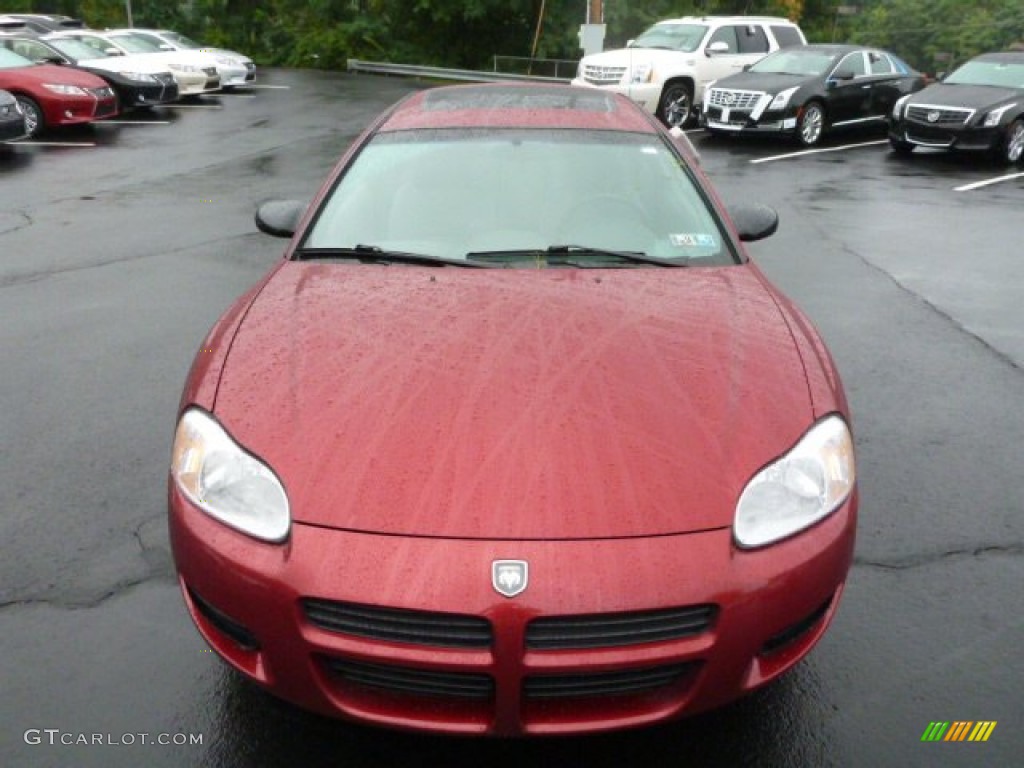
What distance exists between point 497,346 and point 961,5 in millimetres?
32690

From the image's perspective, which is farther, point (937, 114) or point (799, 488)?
point (937, 114)

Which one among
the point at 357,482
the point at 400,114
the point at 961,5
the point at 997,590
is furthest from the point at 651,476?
the point at 961,5

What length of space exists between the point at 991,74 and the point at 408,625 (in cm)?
1519

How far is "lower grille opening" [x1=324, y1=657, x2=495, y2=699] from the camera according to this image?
214cm

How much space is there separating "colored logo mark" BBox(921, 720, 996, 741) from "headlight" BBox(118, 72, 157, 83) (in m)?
18.4

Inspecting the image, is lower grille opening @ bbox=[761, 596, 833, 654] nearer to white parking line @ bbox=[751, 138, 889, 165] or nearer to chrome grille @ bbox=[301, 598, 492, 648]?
chrome grille @ bbox=[301, 598, 492, 648]

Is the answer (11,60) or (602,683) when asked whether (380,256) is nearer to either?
(602,683)

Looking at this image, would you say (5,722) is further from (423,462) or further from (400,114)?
(400,114)

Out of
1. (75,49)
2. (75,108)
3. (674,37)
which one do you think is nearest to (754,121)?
(674,37)

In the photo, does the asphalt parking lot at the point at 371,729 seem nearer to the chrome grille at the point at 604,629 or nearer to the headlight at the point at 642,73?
the chrome grille at the point at 604,629

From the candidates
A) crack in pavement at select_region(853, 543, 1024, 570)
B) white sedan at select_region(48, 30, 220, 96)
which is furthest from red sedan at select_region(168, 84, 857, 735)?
white sedan at select_region(48, 30, 220, 96)

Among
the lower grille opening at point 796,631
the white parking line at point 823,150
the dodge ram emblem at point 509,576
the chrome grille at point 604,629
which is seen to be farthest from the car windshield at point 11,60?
the lower grille opening at point 796,631

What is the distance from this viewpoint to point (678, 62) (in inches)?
661

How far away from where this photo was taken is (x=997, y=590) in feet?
10.8
